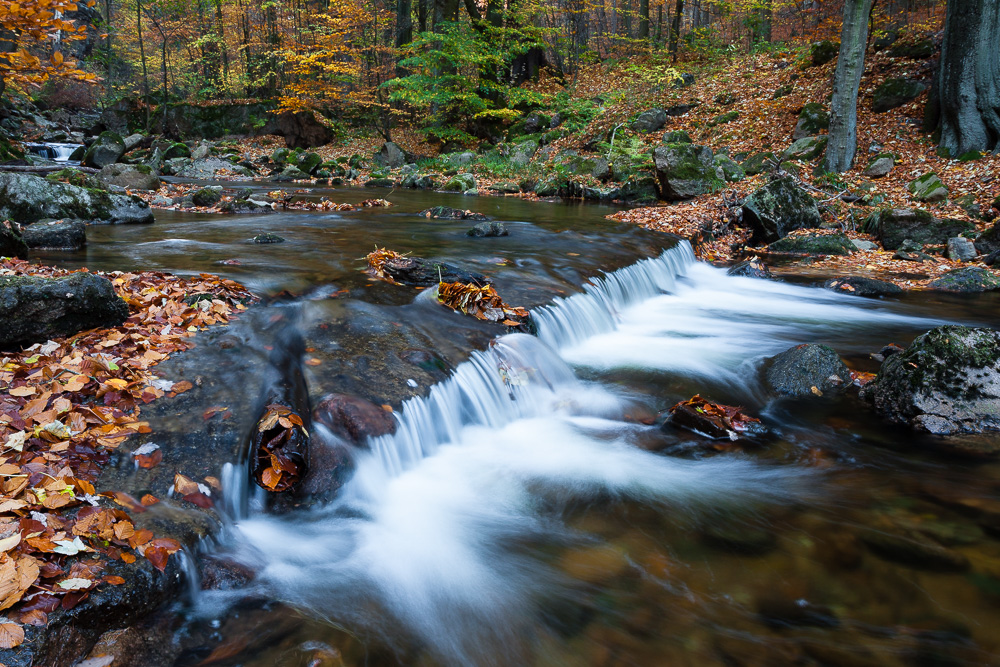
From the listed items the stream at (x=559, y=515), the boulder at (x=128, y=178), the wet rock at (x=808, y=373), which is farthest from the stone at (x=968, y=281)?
the boulder at (x=128, y=178)

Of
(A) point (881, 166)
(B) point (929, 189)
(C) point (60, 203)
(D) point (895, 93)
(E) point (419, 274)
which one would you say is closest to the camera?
(E) point (419, 274)

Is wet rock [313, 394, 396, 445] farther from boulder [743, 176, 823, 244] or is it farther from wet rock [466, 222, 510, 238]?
boulder [743, 176, 823, 244]

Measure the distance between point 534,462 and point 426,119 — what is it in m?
22.3

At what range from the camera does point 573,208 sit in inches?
569

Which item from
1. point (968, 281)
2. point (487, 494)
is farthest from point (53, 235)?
point (968, 281)

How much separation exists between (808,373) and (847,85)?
33.7 feet

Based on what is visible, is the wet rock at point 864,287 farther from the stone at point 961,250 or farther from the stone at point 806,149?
the stone at point 806,149

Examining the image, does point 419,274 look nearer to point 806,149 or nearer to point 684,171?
point 684,171

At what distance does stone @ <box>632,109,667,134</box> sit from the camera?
19094 millimetres

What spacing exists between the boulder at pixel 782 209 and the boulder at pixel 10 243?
12.2 meters

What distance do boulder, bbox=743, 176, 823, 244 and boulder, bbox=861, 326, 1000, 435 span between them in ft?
26.0

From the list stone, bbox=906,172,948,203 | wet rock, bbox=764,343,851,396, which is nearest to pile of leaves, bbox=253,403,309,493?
wet rock, bbox=764,343,851,396

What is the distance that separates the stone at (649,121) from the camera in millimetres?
19094

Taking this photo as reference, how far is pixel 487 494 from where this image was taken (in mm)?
3977
